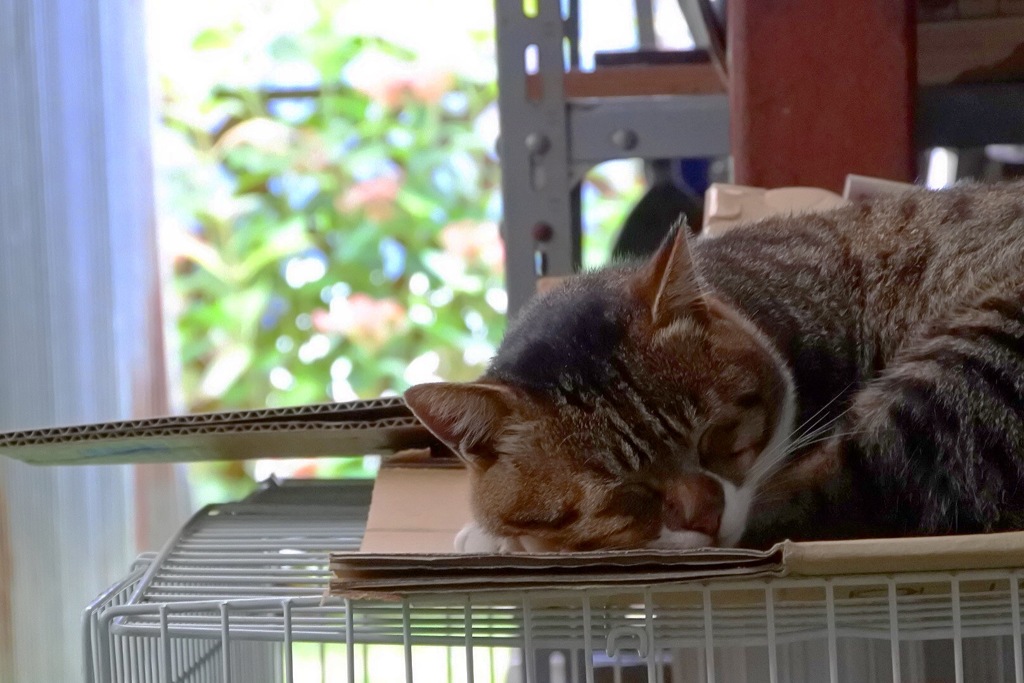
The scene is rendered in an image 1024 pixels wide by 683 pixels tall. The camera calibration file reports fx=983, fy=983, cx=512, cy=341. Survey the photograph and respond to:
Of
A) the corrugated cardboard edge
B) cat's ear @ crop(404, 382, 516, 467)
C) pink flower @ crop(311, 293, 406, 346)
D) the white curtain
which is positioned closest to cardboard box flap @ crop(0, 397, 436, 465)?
cat's ear @ crop(404, 382, 516, 467)

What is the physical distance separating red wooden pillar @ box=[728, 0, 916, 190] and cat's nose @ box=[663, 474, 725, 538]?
0.62 meters

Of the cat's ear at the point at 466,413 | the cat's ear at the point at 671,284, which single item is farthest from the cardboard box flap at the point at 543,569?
the cat's ear at the point at 671,284

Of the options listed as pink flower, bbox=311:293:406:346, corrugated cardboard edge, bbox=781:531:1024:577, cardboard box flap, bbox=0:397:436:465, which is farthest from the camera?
pink flower, bbox=311:293:406:346

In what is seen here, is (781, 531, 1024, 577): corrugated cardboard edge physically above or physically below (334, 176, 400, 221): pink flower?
below

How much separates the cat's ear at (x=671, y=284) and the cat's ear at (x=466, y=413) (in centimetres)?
16

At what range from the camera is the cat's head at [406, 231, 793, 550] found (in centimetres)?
80

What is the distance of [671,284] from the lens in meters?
0.85

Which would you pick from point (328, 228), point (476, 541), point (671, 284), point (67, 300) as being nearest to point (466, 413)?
point (476, 541)

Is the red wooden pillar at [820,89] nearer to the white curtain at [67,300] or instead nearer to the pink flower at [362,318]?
the white curtain at [67,300]

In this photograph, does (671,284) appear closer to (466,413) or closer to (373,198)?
(466,413)

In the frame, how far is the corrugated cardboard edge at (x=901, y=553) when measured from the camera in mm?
539

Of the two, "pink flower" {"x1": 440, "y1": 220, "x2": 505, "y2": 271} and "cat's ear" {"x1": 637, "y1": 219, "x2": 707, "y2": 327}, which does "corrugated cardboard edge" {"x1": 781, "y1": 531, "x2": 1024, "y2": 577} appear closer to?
"cat's ear" {"x1": 637, "y1": 219, "x2": 707, "y2": 327}

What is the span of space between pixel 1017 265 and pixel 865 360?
160mm

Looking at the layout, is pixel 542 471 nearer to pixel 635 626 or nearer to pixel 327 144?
pixel 635 626
